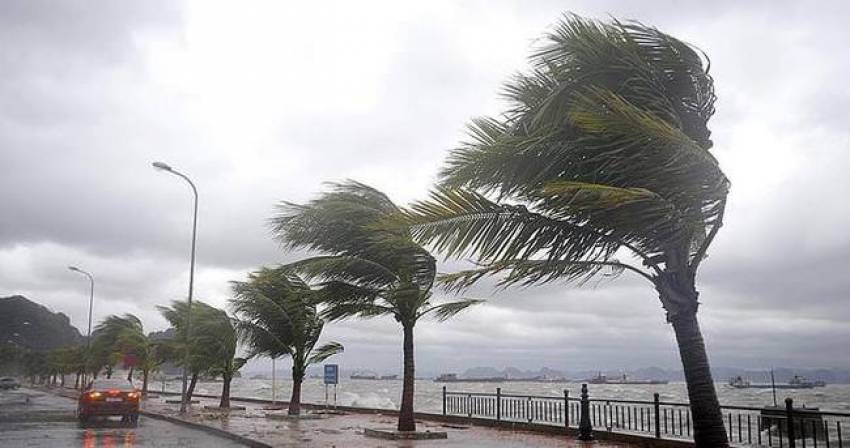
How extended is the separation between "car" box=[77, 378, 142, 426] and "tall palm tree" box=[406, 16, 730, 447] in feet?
65.3

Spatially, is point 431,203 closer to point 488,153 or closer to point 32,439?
point 488,153

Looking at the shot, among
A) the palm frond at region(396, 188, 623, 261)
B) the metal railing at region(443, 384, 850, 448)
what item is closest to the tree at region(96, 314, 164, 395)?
the metal railing at region(443, 384, 850, 448)

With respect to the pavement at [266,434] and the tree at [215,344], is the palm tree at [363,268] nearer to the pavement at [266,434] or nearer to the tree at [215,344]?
the pavement at [266,434]

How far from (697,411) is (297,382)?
19885mm

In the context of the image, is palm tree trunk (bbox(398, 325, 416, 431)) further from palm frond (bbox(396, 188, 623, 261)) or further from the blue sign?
the blue sign

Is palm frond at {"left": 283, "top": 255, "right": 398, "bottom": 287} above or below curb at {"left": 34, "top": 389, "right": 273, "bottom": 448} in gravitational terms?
above

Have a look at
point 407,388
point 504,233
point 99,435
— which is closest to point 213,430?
point 99,435

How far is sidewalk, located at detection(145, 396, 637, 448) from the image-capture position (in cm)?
1562

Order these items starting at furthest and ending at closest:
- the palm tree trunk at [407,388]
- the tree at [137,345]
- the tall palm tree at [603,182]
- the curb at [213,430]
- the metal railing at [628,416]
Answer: the tree at [137,345], the palm tree trunk at [407,388], the curb at [213,430], the metal railing at [628,416], the tall palm tree at [603,182]

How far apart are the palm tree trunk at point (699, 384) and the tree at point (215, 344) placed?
25627 mm

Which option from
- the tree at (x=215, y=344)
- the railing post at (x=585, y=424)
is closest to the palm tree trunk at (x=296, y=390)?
the tree at (x=215, y=344)

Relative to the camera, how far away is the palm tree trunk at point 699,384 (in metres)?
8.25

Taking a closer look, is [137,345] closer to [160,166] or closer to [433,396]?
[160,166]

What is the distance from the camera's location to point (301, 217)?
18.5m
